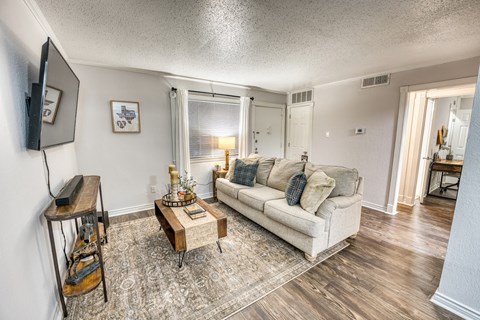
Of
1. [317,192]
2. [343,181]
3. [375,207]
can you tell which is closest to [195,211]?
[317,192]

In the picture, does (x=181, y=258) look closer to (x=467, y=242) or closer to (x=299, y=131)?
(x=467, y=242)

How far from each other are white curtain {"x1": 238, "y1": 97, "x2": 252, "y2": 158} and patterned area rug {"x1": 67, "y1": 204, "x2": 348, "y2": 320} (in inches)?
83.1

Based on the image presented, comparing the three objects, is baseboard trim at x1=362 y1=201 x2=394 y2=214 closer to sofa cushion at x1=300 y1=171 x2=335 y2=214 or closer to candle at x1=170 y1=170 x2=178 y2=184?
sofa cushion at x1=300 y1=171 x2=335 y2=214

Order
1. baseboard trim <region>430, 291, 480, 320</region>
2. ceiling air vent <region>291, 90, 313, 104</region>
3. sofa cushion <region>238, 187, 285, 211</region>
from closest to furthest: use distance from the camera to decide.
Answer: baseboard trim <region>430, 291, 480, 320</region>
sofa cushion <region>238, 187, 285, 211</region>
ceiling air vent <region>291, 90, 313, 104</region>

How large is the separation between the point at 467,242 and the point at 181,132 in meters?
3.64

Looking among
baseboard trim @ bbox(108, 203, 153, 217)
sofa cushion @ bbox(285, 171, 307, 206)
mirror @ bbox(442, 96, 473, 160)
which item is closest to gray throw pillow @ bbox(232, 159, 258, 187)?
sofa cushion @ bbox(285, 171, 307, 206)

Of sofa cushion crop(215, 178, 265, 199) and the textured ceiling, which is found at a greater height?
the textured ceiling

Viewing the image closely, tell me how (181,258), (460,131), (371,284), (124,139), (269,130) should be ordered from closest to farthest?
(371,284), (181,258), (124,139), (460,131), (269,130)

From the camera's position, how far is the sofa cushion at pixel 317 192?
6.92ft

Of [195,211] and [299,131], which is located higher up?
[299,131]

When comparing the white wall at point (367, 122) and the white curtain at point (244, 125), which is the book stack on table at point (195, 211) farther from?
the white wall at point (367, 122)

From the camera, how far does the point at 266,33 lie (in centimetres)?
198

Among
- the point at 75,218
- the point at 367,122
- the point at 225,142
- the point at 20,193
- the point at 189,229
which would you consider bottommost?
the point at 189,229

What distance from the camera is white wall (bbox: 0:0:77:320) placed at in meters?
0.96
